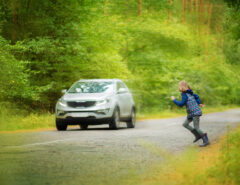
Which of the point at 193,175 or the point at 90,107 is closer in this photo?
the point at 193,175

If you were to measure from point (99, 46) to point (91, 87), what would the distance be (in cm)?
1018

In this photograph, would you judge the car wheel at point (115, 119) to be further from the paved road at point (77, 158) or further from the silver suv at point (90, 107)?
the paved road at point (77, 158)

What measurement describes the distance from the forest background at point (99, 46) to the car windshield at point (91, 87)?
101 inches

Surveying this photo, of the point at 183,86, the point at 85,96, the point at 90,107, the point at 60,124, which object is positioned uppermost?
the point at 183,86

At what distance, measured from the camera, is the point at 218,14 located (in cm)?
2789

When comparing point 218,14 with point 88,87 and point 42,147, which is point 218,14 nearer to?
point 88,87

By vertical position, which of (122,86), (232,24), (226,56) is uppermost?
(232,24)

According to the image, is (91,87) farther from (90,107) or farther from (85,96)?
(90,107)

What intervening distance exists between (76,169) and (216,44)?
38.7 m

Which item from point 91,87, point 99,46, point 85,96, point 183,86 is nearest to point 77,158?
point 183,86

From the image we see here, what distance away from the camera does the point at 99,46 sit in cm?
2778

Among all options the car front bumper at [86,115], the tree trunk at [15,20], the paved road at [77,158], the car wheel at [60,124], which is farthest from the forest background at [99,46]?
the paved road at [77,158]

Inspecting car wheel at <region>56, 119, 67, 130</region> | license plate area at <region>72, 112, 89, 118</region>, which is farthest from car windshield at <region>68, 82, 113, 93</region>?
car wheel at <region>56, 119, 67, 130</region>

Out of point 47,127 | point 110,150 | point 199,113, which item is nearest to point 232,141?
point 199,113
